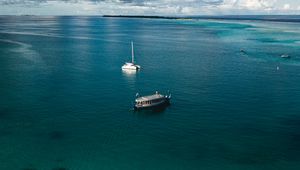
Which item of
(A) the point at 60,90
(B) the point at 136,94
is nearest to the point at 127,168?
(B) the point at 136,94

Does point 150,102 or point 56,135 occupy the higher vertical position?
point 150,102

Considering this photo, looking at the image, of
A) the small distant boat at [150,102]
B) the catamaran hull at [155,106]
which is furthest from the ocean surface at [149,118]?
the small distant boat at [150,102]

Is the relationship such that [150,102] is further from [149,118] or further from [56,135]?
[56,135]

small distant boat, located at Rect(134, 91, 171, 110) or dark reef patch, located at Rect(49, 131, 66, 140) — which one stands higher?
small distant boat, located at Rect(134, 91, 171, 110)

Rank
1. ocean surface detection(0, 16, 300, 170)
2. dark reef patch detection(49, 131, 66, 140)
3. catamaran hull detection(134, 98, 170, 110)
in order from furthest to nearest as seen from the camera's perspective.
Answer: catamaran hull detection(134, 98, 170, 110), dark reef patch detection(49, 131, 66, 140), ocean surface detection(0, 16, 300, 170)

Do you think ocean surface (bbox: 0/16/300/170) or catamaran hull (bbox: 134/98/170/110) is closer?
ocean surface (bbox: 0/16/300/170)

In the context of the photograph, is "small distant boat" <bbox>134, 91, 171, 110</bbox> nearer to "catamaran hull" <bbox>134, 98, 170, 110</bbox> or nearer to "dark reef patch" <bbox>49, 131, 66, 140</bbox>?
"catamaran hull" <bbox>134, 98, 170, 110</bbox>

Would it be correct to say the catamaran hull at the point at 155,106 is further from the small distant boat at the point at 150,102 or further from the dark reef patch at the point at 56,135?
the dark reef patch at the point at 56,135

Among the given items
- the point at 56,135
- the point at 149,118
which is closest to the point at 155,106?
the point at 149,118

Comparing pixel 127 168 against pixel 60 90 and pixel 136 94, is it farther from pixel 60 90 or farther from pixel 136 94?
pixel 60 90

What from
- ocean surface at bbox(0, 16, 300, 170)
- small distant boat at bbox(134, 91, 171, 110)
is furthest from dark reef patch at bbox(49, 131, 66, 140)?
small distant boat at bbox(134, 91, 171, 110)

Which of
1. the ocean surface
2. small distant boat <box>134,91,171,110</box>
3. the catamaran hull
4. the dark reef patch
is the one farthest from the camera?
small distant boat <box>134,91,171,110</box>

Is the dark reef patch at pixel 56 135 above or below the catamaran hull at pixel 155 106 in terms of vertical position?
below
